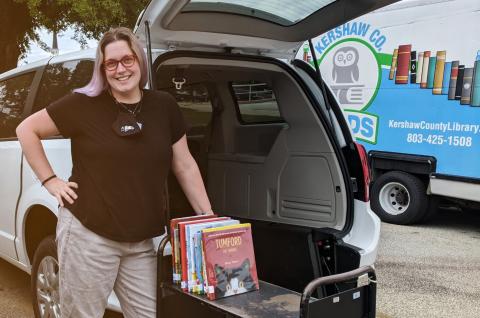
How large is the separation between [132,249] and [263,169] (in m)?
1.97

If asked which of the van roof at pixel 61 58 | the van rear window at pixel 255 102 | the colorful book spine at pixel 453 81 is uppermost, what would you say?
the colorful book spine at pixel 453 81

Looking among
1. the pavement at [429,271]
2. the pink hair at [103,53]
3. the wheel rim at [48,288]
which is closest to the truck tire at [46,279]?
the wheel rim at [48,288]

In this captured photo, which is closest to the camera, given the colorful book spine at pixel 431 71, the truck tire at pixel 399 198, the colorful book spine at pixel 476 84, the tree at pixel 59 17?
the colorful book spine at pixel 476 84

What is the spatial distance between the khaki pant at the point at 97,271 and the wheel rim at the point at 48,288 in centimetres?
91

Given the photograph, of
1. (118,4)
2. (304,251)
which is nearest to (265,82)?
(304,251)

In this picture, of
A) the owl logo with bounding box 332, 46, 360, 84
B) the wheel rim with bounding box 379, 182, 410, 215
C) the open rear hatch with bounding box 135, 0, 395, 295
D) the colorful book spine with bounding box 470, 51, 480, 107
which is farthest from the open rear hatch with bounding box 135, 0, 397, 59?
the wheel rim with bounding box 379, 182, 410, 215

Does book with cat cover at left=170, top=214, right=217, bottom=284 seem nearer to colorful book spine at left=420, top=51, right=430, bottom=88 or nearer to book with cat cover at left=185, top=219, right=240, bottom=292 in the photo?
book with cat cover at left=185, top=219, right=240, bottom=292

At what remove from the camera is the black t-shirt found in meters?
2.21

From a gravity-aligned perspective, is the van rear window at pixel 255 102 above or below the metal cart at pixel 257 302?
above

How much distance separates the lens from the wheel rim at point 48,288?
126 inches

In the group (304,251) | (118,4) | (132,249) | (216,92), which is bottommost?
(304,251)

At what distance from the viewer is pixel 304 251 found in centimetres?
320

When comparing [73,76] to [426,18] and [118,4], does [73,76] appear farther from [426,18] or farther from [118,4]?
[118,4]

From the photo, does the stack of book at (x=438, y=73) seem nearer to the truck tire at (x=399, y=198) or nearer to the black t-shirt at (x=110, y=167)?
the truck tire at (x=399, y=198)
